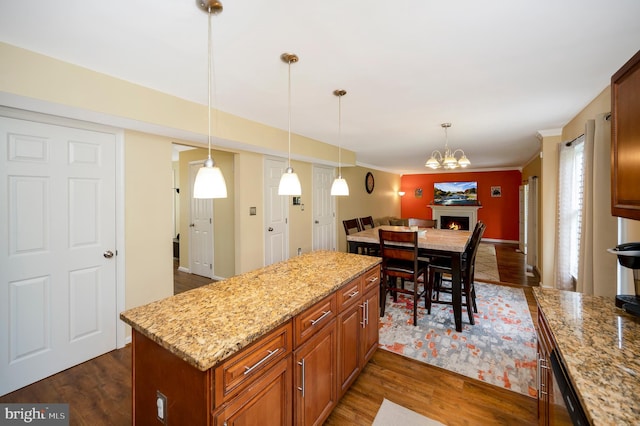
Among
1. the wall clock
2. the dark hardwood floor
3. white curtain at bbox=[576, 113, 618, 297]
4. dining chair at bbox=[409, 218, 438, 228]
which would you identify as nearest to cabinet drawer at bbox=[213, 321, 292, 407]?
the dark hardwood floor

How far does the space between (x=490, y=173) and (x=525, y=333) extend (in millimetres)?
6955

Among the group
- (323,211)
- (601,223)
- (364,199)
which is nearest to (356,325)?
(601,223)

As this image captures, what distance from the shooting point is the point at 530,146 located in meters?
4.84

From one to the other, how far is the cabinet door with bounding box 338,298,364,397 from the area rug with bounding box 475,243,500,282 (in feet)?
11.7

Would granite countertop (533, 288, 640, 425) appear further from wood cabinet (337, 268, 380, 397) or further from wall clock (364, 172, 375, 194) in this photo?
wall clock (364, 172, 375, 194)

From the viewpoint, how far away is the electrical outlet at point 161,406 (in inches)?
43.4

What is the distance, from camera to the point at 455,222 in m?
8.84

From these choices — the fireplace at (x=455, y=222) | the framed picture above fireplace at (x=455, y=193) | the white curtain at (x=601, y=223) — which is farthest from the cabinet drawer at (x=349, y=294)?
the framed picture above fireplace at (x=455, y=193)

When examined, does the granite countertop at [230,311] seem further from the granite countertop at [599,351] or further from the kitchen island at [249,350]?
the granite countertop at [599,351]

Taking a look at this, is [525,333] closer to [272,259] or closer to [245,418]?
[245,418]

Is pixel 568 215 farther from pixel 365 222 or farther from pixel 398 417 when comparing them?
pixel 398 417

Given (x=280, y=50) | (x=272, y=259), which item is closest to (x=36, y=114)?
(x=280, y=50)

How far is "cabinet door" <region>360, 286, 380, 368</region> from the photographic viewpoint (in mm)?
2064

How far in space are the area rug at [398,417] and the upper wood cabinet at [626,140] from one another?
1564 mm
